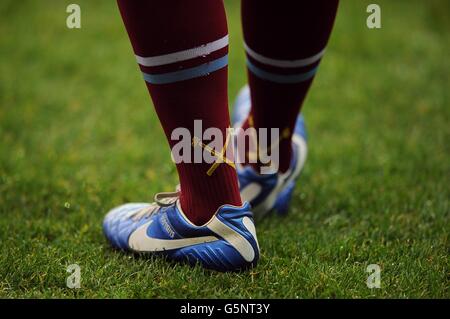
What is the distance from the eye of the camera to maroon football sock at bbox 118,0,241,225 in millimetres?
983

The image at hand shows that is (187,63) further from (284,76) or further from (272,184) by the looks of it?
(272,184)

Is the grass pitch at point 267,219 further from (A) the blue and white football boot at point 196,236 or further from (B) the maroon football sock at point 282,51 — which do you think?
(B) the maroon football sock at point 282,51

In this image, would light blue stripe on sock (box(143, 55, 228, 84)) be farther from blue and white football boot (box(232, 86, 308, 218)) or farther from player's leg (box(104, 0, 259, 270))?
blue and white football boot (box(232, 86, 308, 218))

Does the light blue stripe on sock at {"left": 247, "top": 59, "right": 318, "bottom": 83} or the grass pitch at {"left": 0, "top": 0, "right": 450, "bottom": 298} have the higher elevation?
the light blue stripe on sock at {"left": 247, "top": 59, "right": 318, "bottom": 83}

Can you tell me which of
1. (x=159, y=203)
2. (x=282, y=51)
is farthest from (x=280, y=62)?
(x=159, y=203)

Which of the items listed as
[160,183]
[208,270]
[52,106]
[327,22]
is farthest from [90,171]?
[327,22]

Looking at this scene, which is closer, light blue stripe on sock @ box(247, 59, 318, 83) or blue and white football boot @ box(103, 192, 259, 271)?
blue and white football boot @ box(103, 192, 259, 271)

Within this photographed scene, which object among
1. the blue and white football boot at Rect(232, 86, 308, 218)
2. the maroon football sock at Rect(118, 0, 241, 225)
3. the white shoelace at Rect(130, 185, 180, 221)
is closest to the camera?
the maroon football sock at Rect(118, 0, 241, 225)

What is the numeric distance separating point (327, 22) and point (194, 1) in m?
0.34

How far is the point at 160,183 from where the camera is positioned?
1.78 m

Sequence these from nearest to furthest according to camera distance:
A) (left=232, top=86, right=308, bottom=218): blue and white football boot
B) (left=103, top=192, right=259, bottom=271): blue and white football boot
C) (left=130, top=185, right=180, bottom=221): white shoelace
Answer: (left=103, top=192, right=259, bottom=271): blue and white football boot
(left=130, top=185, right=180, bottom=221): white shoelace
(left=232, top=86, right=308, bottom=218): blue and white football boot

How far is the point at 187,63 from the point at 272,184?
0.54m

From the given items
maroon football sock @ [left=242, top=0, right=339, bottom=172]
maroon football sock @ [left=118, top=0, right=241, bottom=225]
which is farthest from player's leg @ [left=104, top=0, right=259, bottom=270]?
maroon football sock @ [left=242, top=0, right=339, bottom=172]

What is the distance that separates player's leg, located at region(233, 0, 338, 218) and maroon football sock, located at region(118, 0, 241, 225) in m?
0.17
